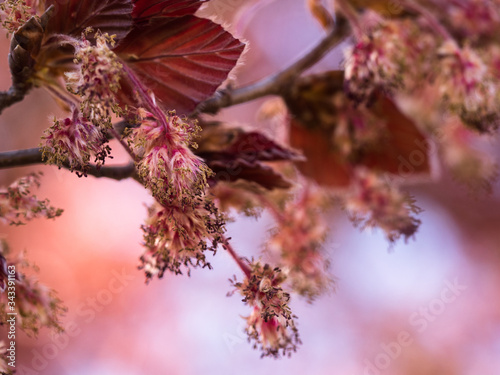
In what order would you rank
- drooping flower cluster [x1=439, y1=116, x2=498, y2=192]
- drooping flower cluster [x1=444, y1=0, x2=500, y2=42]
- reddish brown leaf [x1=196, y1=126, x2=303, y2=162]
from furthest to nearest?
drooping flower cluster [x1=439, y1=116, x2=498, y2=192] → drooping flower cluster [x1=444, y1=0, x2=500, y2=42] → reddish brown leaf [x1=196, y1=126, x2=303, y2=162]

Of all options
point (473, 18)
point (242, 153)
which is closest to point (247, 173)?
point (242, 153)

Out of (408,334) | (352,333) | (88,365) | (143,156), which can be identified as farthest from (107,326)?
(143,156)

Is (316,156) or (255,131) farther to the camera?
(316,156)

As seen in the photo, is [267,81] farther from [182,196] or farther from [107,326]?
[107,326]

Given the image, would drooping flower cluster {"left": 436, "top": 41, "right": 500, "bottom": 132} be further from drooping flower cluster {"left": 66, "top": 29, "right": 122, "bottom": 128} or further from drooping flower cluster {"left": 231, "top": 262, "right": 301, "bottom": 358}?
drooping flower cluster {"left": 66, "top": 29, "right": 122, "bottom": 128}

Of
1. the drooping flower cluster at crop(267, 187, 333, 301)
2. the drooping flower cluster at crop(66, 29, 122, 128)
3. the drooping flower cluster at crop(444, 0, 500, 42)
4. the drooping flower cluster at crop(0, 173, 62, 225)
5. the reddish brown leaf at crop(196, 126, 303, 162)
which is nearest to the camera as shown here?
the drooping flower cluster at crop(66, 29, 122, 128)

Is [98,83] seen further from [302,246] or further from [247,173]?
[302,246]

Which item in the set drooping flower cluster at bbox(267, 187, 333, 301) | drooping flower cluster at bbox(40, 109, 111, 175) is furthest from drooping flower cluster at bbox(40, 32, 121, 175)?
drooping flower cluster at bbox(267, 187, 333, 301)
